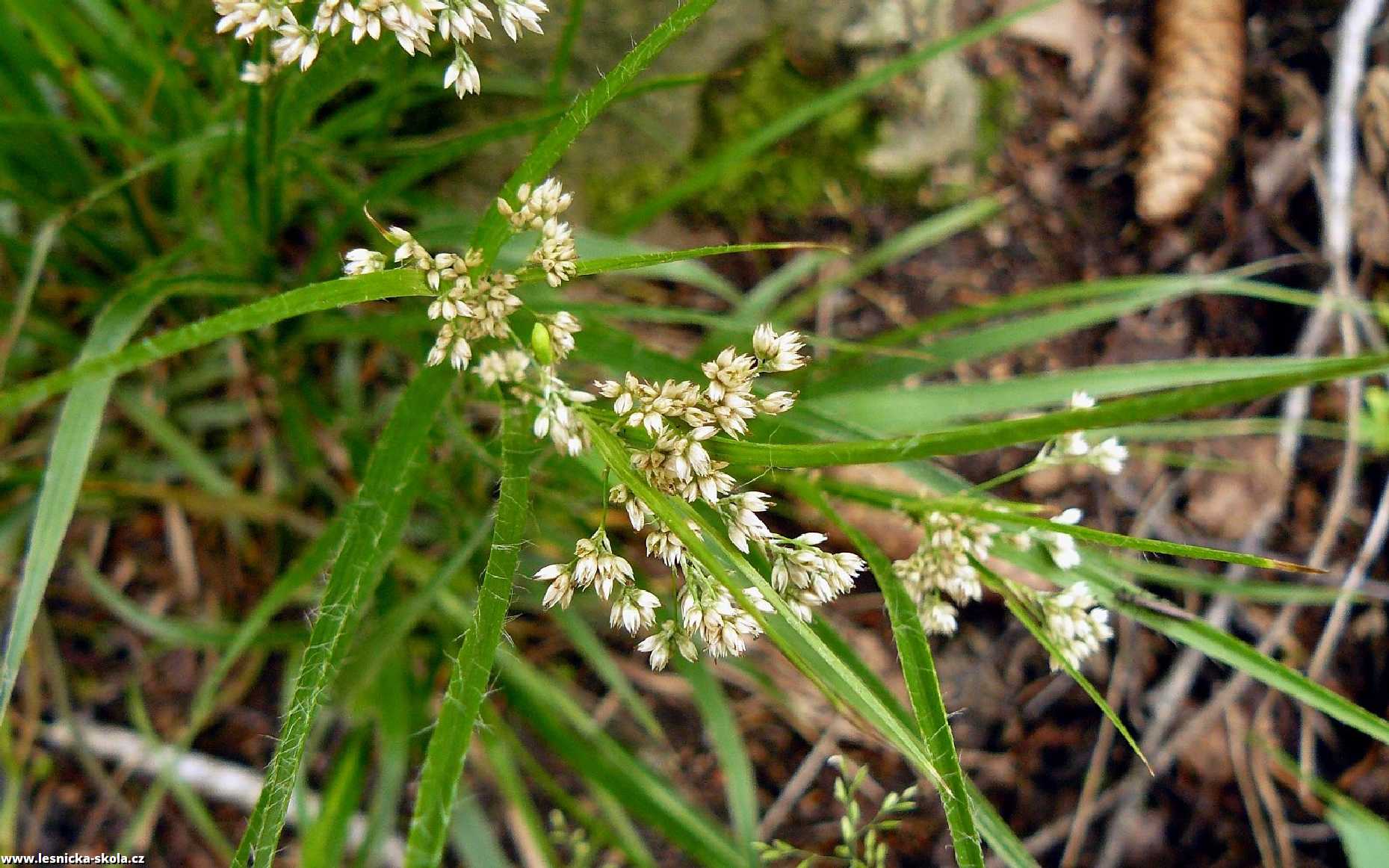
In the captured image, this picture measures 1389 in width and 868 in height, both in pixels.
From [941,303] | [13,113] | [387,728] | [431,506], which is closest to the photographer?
[13,113]

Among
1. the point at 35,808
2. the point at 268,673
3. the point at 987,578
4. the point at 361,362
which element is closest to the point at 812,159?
the point at 361,362

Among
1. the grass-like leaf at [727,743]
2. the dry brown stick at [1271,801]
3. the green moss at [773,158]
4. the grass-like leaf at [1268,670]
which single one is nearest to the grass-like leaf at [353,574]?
the grass-like leaf at [727,743]

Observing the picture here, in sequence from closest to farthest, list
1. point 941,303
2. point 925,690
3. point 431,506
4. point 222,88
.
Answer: point 925,690 < point 222,88 < point 431,506 < point 941,303

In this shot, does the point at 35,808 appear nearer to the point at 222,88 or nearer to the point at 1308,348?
the point at 222,88

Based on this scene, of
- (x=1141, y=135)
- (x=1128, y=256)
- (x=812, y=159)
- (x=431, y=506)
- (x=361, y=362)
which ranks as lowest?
(x=431, y=506)

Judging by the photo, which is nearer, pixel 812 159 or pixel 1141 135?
pixel 812 159

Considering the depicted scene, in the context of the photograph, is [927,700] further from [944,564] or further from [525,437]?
[525,437]

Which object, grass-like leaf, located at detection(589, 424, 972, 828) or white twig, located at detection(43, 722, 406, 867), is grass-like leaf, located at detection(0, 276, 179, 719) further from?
white twig, located at detection(43, 722, 406, 867)

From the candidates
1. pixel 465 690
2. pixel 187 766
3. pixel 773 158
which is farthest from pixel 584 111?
pixel 187 766
